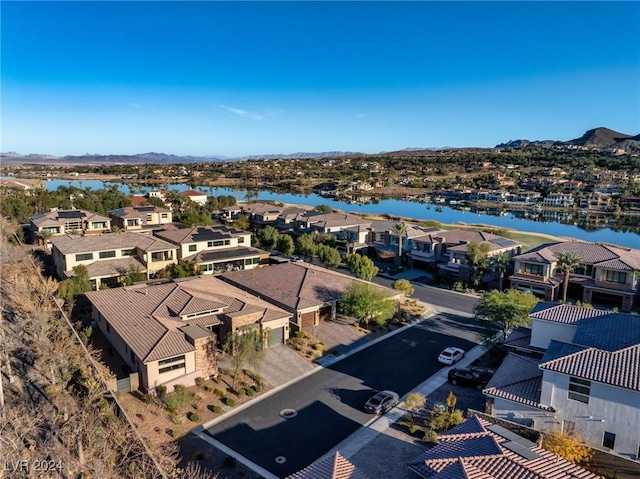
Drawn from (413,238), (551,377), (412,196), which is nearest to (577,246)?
(413,238)

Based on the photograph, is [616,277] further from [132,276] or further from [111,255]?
[111,255]

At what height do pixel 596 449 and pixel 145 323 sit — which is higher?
pixel 145 323

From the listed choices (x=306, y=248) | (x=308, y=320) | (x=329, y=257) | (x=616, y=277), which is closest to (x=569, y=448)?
(x=308, y=320)

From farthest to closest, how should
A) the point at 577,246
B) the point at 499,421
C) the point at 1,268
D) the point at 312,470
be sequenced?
the point at 577,246 → the point at 1,268 → the point at 499,421 → the point at 312,470

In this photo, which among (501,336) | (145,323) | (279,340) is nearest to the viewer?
(145,323)

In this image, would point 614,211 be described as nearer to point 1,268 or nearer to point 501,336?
point 501,336

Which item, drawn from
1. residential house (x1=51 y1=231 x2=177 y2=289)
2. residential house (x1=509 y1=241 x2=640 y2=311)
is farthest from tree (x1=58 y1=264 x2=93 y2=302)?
residential house (x1=509 y1=241 x2=640 y2=311)
